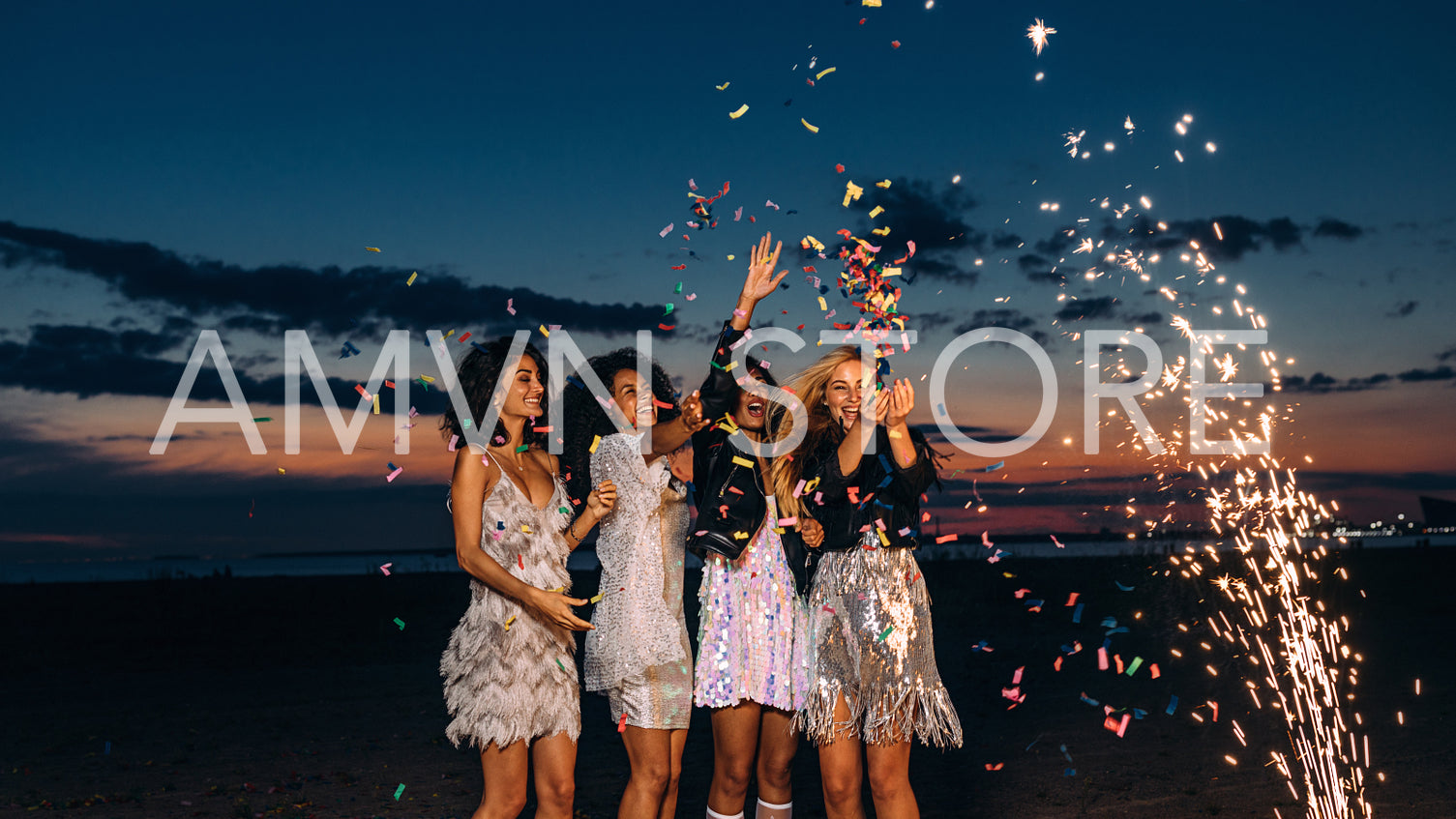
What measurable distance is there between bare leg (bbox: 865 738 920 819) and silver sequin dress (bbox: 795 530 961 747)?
0.15 ft

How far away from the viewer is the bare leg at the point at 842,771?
4.18 meters

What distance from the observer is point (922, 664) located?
4340 millimetres

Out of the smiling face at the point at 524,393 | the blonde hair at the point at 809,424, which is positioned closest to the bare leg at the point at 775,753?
the blonde hair at the point at 809,424

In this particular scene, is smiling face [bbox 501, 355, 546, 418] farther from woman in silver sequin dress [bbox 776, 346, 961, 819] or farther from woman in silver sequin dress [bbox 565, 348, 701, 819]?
woman in silver sequin dress [bbox 776, 346, 961, 819]

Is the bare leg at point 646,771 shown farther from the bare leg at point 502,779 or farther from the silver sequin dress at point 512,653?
the bare leg at point 502,779

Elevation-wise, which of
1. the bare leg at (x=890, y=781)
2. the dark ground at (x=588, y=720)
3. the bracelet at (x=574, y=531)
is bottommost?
the dark ground at (x=588, y=720)

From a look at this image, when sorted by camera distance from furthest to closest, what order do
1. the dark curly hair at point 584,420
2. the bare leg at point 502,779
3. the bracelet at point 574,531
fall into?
the dark curly hair at point 584,420 → the bracelet at point 574,531 → the bare leg at point 502,779

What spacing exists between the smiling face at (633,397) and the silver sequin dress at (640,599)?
0.36 feet

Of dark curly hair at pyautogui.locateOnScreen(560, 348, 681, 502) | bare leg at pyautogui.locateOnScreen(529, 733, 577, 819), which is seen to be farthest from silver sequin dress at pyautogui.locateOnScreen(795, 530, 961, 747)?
dark curly hair at pyautogui.locateOnScreen(560, 348, 681, 502)

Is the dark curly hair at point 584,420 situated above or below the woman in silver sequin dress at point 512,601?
above

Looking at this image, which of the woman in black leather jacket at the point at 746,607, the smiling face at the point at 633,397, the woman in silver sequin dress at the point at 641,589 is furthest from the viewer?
the smiling face at the point at 633,397

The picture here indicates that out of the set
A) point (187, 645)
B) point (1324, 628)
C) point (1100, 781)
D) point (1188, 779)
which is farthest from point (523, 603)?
point (1324, 628)

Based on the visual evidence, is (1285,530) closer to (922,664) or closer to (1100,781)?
(1100,781)

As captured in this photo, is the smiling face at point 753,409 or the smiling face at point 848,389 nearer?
the smiling face at point 848,389
